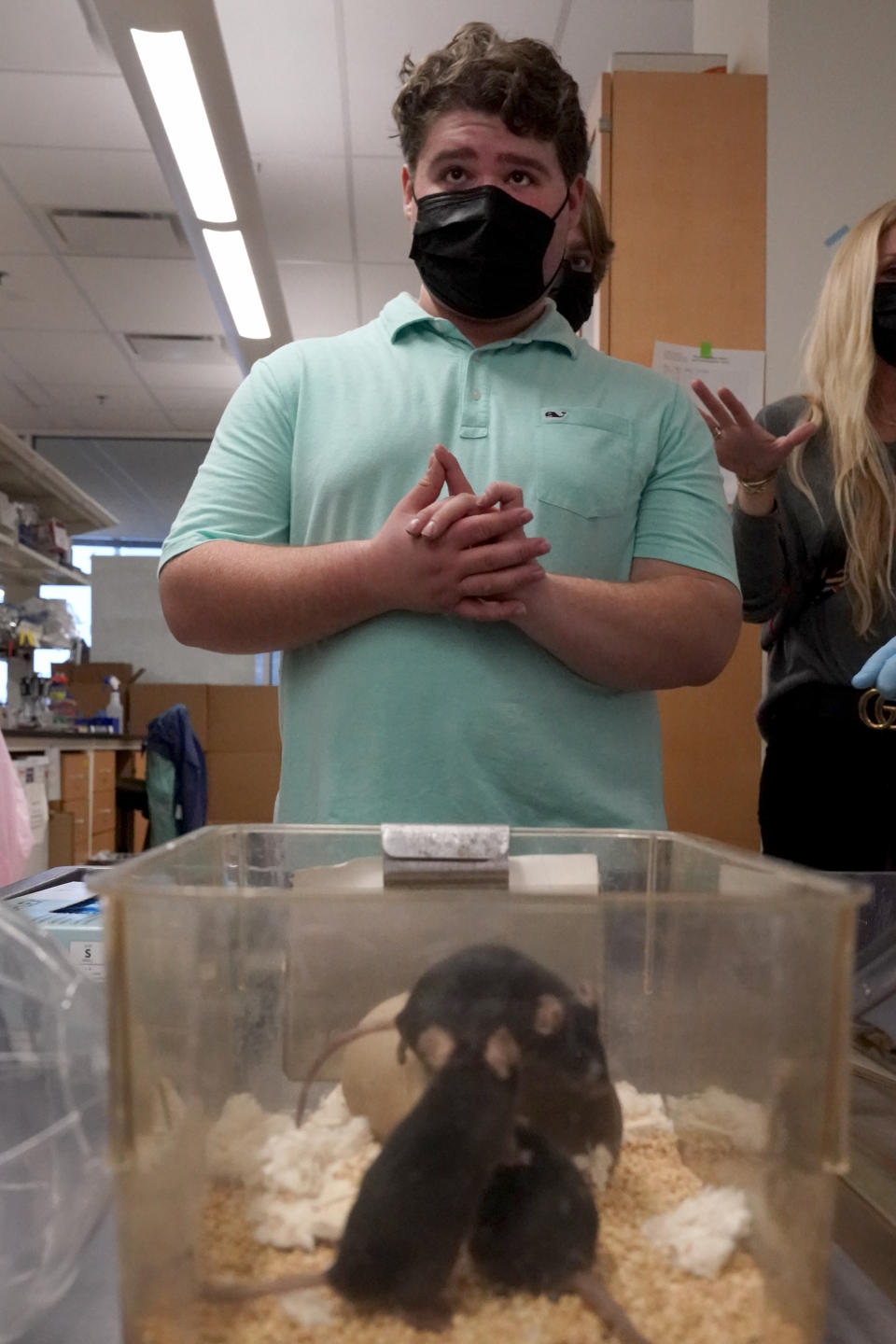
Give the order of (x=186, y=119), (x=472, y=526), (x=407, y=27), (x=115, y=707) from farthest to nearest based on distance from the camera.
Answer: (x=115, y=707) → (x=407, y=27) → (x=186, y=119) → (x=472, y=526)

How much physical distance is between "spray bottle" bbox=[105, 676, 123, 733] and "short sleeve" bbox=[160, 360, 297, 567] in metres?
5.06

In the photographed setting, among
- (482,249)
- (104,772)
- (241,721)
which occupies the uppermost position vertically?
(482,249)

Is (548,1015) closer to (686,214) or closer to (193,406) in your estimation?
(686,214)

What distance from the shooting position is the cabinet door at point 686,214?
2189mm

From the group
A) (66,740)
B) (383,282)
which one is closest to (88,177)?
(383,282)

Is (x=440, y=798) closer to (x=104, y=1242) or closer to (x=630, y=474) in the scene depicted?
(x=630, y=474)

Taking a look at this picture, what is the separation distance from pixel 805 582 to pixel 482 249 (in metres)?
0.66

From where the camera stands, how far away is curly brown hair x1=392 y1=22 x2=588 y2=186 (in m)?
1.03

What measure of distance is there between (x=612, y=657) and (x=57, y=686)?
221 inches

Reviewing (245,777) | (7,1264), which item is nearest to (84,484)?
(245,777)

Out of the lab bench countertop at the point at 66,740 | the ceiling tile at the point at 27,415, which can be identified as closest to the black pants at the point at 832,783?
the lab bench countertop at the point at 66,740

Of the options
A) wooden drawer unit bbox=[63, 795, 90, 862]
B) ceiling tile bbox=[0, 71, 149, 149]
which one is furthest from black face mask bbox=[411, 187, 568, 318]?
wooden drawer unit bbox=[63, 795, 90, 862]

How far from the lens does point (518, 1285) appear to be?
377mm

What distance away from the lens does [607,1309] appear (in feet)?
1.23
